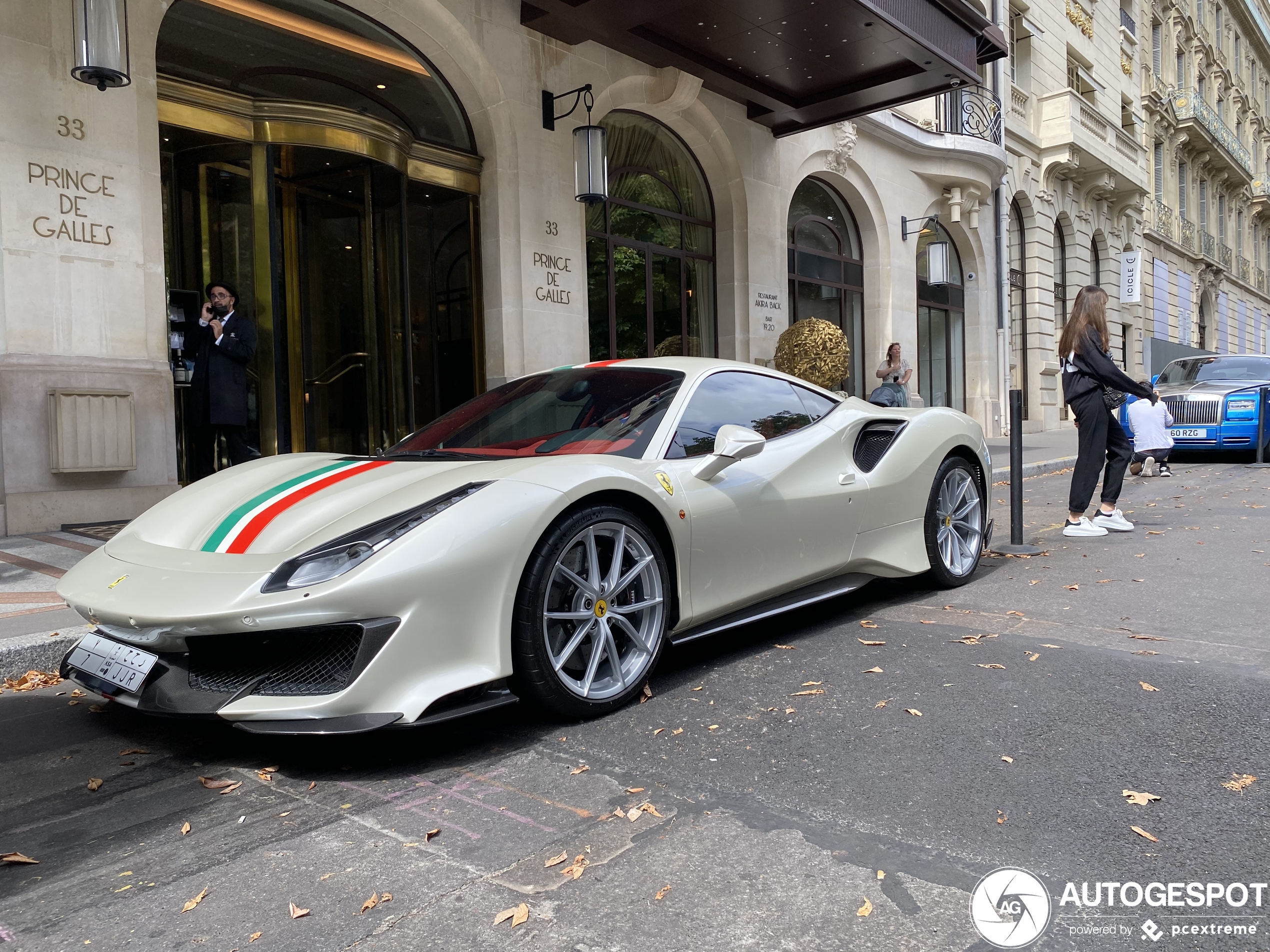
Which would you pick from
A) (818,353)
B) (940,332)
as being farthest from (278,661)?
(940,332)

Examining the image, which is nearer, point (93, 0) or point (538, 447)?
point (538, 447)

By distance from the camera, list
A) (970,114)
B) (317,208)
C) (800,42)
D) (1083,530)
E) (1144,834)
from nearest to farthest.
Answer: (1144,834) → (1083,530) → (317,208) → (800,42) → (970,114)

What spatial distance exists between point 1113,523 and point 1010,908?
5850mm

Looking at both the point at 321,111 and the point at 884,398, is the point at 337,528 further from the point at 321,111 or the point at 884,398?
the point at 884,398

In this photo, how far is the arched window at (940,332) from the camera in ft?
63.9

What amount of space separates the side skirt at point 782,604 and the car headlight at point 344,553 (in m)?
1.15

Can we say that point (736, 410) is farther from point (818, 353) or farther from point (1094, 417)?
point (818, 353)

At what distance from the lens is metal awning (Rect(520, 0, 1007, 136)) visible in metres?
10.1

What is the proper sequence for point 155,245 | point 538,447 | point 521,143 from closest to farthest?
point 538,447
point 155,245
point 521,143

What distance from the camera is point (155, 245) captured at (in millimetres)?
7449

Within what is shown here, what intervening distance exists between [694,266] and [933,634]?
1057 centimetres

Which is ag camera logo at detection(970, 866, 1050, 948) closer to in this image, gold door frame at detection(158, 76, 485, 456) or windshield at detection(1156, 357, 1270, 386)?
gold door frame at detection(158, 76, 485, 456)

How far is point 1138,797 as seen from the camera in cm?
240

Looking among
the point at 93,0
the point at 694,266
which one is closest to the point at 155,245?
the point at 93,0
